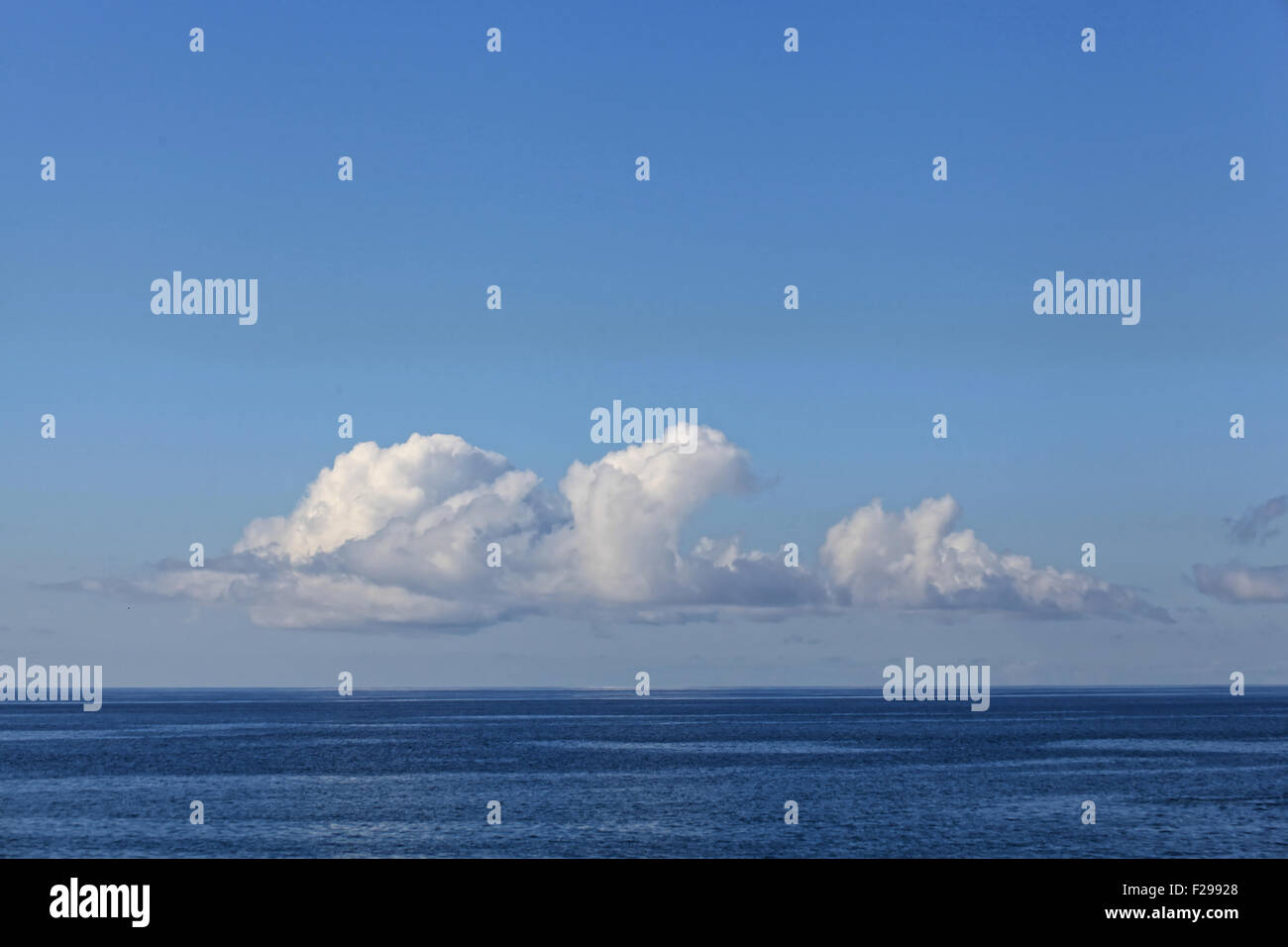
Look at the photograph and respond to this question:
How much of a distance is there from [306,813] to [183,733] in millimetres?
106822

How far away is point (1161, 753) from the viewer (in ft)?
423
